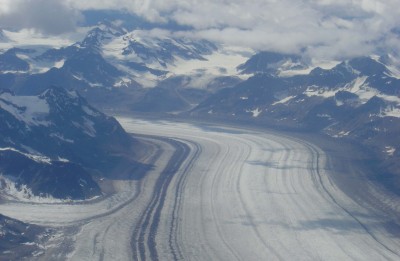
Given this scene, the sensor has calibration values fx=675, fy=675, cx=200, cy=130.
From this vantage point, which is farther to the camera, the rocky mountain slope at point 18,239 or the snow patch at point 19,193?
the snow patch at point 19,193

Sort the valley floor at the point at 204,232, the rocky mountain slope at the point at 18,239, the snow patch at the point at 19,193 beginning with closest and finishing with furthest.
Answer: the rocky mountain slope at the point at 18,239 < the valley floor at the point at 204,232 < the snow patch at the point at 19,193

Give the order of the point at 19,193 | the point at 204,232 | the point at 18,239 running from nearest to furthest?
the point at 18,239, the point at 204,232, the point at 19,193

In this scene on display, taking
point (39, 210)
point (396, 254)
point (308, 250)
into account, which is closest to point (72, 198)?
point (39, 210)

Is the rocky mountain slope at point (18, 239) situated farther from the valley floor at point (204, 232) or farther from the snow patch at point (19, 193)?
the snow patch at point (19, 193)

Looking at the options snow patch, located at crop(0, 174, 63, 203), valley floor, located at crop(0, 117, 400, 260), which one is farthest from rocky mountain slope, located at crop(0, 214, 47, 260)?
snow patch, located at crop(0, 174, 63, 203)

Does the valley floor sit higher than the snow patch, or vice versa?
the snow patch

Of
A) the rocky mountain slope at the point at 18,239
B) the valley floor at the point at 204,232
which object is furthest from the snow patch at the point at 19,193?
the rocky mountain slope at the point at 18,239

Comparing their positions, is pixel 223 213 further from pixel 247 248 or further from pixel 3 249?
pixel 3 249

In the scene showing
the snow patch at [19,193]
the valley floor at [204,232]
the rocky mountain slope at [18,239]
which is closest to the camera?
the rocky mountain slope at [18,239]

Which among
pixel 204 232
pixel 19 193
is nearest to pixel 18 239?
pixel 19 193

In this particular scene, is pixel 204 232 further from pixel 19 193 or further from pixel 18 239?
pixel 19 193

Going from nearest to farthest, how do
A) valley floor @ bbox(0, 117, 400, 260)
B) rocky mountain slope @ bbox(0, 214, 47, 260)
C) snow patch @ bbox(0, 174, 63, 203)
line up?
rocky mountain slope @ bbox(0, 214, 47, 260), valley floor @ bbox(0, 117, 400, 260), snow patch @ bbox(0, 174, 63, 203)

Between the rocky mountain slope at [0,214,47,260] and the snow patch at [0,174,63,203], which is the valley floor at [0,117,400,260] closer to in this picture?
the rocky mountain slope at [0,214,47,260]
